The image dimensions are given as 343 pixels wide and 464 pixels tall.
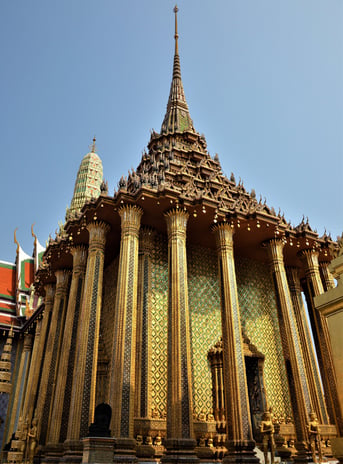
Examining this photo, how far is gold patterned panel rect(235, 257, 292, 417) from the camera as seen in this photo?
56.1ft

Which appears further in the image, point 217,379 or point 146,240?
point 146,240

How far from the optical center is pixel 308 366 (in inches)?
654

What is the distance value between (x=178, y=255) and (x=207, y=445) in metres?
6.70

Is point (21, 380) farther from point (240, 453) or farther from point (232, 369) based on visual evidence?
point (240, 453)

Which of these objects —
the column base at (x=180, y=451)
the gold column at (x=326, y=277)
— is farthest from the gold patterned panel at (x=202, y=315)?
the gold column at (x=326, y=277)

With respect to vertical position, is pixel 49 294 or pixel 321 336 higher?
pixel 49 294

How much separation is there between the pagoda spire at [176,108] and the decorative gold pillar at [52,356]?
10338 millimetres

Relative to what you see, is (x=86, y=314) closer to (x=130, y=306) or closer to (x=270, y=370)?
(x=130, y=306)

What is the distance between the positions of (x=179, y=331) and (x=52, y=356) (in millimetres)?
8129

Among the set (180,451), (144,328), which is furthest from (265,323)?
(180,451)

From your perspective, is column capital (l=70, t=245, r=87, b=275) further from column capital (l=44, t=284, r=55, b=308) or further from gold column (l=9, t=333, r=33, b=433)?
gold column (l=9, t=333, r=33, b=433)

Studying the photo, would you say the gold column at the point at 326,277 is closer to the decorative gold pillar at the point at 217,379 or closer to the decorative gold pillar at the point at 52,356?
the decorative gold pillar at the point at 217,379

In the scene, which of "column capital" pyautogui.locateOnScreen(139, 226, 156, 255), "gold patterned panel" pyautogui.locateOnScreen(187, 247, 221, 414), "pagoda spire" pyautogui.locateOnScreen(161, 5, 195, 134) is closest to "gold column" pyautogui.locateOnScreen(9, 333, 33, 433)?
"gold patterned panel" pyautogui.locateOnScreen(187, 247, 221, 414)

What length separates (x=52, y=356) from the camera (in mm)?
18328
